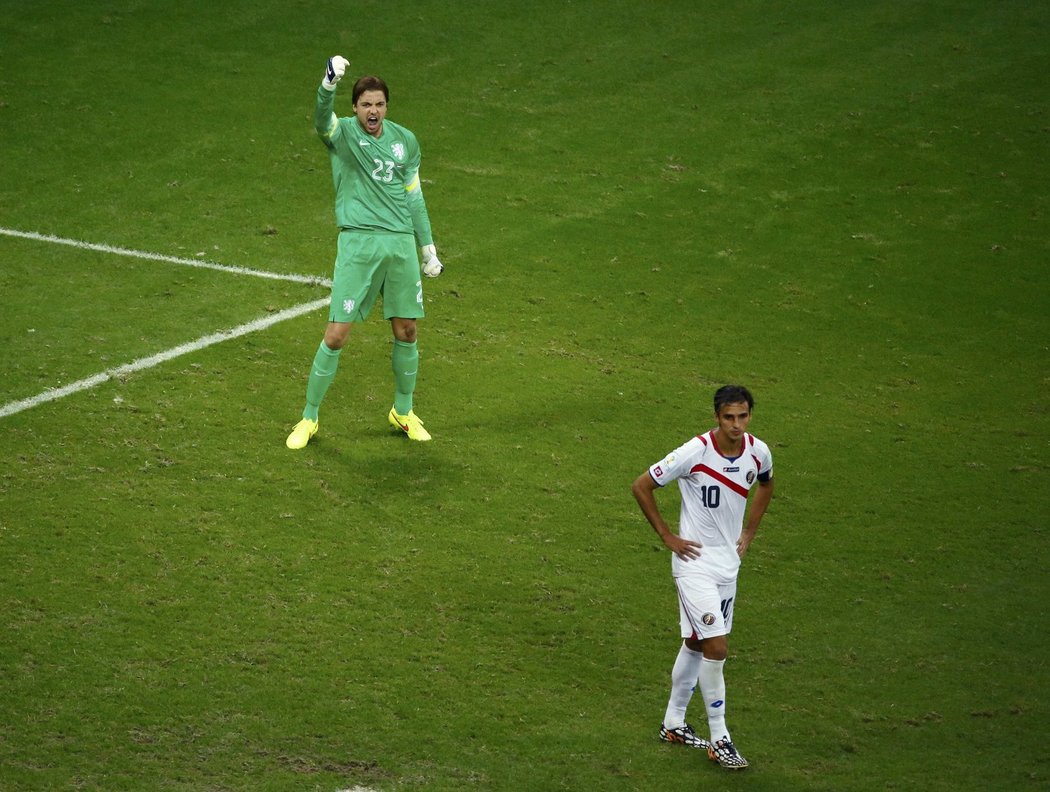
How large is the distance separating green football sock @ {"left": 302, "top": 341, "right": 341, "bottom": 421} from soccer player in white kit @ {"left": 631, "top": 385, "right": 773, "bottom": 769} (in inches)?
134

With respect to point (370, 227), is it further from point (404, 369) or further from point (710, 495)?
point (710, 495)

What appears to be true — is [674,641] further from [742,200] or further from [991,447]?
[742,200]

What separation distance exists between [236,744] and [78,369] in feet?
15.9

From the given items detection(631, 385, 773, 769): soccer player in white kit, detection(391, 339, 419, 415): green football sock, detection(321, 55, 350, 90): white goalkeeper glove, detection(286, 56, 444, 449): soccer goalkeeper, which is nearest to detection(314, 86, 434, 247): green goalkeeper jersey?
detection(286, 56, 444, 449): soccer goalkeeper

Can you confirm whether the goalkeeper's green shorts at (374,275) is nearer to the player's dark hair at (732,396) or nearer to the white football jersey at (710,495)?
the white football jersey at (710,495)

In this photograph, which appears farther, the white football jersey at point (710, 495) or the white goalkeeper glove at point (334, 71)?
the white goalkeeper glove at point (334, 71)

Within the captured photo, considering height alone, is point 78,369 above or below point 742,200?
below

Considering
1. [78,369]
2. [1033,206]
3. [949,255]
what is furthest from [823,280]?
[78,369]

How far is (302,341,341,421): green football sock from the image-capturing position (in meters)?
9.39

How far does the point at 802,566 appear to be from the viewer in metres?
8.39

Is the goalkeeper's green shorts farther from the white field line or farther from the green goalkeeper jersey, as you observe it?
the white field line

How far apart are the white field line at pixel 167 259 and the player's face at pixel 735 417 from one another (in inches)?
257

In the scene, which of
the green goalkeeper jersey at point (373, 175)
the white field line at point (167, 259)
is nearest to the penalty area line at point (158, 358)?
the white field line at point (167, 259)

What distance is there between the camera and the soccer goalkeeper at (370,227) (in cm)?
922
